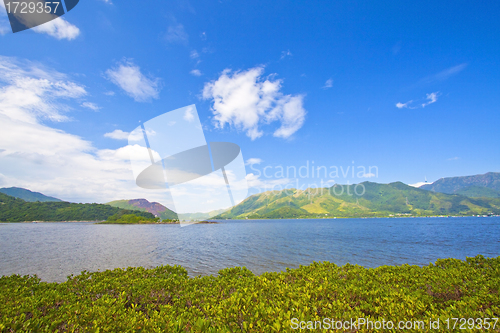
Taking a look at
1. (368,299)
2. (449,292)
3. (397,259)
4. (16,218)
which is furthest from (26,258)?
(16,218)

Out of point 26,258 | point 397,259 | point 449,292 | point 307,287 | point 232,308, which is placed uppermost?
point 232,308

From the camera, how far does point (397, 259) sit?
1321 inches

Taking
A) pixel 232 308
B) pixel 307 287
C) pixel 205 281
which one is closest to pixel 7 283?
pixel 205 281

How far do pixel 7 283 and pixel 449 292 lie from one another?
57.8 feet

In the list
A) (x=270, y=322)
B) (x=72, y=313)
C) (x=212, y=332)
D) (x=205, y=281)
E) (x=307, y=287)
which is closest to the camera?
(x=212, y=332)

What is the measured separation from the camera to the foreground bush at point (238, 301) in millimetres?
4984

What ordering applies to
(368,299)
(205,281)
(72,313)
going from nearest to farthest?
(72,313), (368,299), (205,281)

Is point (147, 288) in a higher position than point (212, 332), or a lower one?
lower

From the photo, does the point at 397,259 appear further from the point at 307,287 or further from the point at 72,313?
the point at 72,313

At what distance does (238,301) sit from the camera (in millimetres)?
5984

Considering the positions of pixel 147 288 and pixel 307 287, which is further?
pixel 147 288

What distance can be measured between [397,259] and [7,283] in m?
42.9

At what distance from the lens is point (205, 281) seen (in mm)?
9328

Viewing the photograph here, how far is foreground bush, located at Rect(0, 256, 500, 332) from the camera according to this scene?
4984mm
